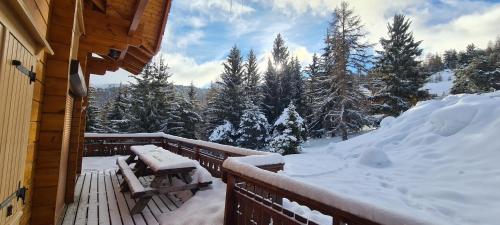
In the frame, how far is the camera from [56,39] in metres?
2.94

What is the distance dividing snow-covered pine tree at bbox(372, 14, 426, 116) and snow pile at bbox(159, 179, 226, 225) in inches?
834

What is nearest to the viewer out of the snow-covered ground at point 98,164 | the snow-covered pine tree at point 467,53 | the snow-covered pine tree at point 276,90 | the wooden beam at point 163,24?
the wooden beam at point 163,24

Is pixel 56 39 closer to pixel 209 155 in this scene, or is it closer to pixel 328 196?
pixel 328 196

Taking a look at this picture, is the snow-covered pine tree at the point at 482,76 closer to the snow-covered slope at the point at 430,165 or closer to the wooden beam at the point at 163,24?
the snow-covered slope at the point at 430,165

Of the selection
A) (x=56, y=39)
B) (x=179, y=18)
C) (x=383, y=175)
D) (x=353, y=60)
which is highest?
(x=353, y=60)

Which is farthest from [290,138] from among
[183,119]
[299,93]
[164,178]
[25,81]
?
[25,81]

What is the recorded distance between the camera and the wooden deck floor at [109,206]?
4.05m

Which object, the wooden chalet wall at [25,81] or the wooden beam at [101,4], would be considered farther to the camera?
the wooden beam at [101,4]

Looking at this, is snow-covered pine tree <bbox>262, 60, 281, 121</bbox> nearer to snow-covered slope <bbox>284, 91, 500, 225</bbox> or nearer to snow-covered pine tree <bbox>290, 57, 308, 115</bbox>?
snow-covered pine tree <bbox>290, 57, 308, 115</bbox>

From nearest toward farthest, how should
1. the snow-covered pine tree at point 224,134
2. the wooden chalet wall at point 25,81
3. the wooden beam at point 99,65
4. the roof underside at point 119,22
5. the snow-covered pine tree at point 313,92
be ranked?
the wooden chalet wall at point 25,81 → the roof underside at point 119,22 → the wooden beam at point 99,65 → the snow-covered pine tree at point 224,134 → the snow-covered pine tree at point 313,92

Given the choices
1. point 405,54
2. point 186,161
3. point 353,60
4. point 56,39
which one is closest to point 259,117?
point 353,60

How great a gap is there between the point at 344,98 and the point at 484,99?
1032 cm

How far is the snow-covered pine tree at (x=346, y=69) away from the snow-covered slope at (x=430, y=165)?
787 cm

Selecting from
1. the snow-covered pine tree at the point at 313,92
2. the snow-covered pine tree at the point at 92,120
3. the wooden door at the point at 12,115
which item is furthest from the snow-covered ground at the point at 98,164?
the snow-covered pine tree at the point at 313,92
